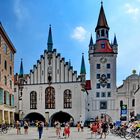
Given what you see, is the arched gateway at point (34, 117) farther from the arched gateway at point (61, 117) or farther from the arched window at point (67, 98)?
the arched window at point (67, 98)

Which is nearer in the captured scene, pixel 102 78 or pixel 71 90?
pixel 71 90

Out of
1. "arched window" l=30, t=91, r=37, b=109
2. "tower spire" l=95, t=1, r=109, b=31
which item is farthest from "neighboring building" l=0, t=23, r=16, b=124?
"tower spire" l=95, t=1, r=109, b=31

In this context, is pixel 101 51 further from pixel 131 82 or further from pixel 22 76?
pixel 22 76


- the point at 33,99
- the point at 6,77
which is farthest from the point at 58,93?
the point at 6,77

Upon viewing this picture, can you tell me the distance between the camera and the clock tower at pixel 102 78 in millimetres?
82000

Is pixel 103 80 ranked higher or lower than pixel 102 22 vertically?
lower

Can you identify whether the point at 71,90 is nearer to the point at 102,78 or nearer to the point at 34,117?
the point at 34,117

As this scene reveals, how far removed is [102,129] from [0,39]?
23.8 metres

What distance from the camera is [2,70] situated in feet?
163

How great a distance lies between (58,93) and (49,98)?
2.52 meters

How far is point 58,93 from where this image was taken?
75625 millimetres

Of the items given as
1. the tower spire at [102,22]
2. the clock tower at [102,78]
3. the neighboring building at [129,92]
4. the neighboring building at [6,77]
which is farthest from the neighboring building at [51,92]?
the neighboring building at [6,77]

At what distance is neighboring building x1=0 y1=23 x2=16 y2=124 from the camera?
160 ft

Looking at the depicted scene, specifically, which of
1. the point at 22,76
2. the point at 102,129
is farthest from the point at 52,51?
the point at 102,129
